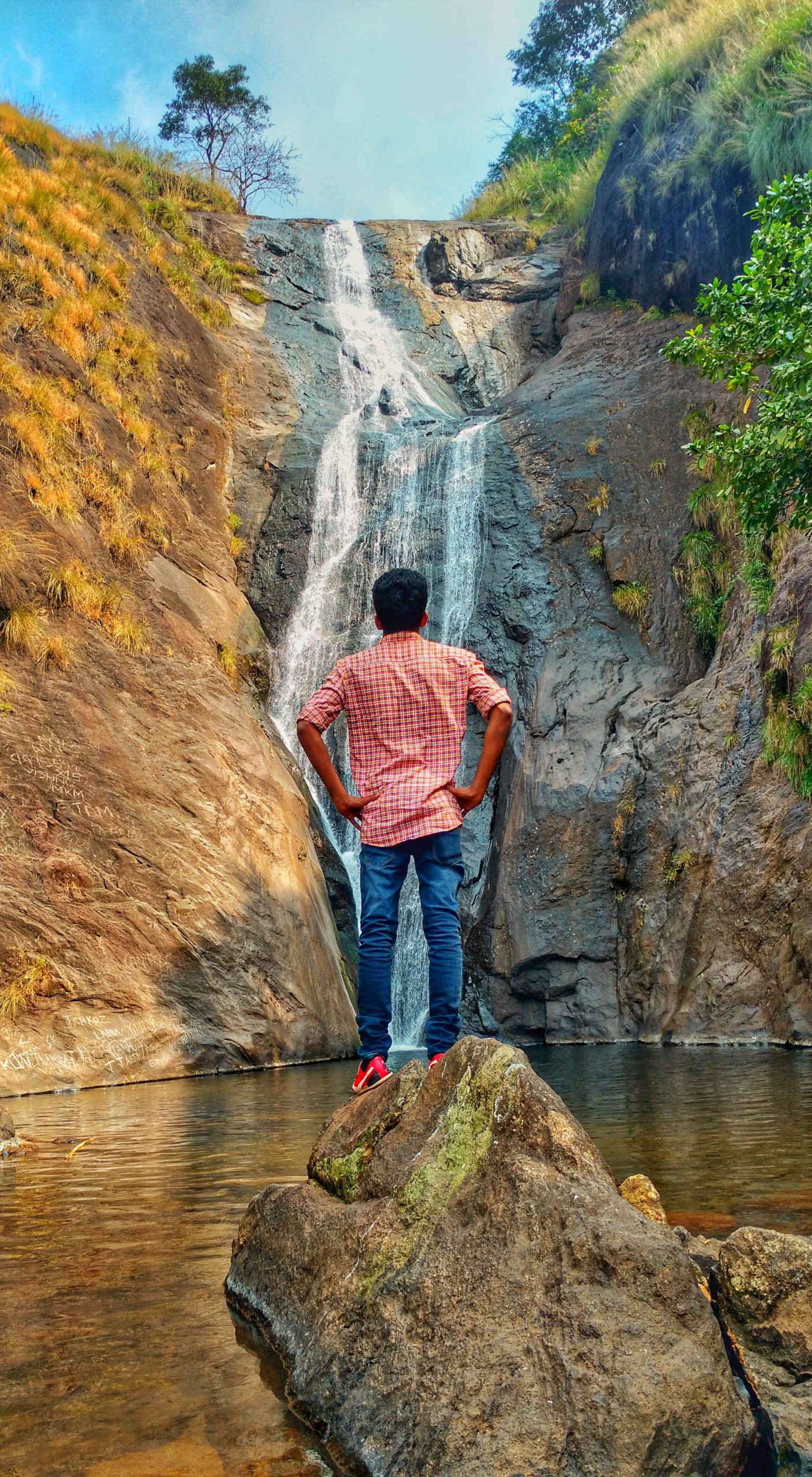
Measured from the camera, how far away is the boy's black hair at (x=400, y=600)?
4.54 m

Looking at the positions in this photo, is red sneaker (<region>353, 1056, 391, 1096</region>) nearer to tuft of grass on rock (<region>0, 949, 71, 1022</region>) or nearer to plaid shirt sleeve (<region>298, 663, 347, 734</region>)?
plaid shirt sleeve (<region>298, 663, 347, 734</region>)

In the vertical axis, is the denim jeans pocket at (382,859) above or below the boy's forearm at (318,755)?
below

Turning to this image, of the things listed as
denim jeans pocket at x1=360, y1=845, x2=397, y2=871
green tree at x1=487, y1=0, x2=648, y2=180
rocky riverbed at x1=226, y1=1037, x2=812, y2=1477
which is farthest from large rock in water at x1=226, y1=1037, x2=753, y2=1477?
green tree at x1=487, y1=0, x2=648, y2=180

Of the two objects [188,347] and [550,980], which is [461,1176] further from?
[188,347]

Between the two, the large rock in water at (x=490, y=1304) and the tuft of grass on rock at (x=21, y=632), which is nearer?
the large rock in water at (x=490, y=1304)

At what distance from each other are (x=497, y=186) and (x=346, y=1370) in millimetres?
31262

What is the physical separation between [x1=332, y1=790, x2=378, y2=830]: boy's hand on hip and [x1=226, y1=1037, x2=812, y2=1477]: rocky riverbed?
1622mm

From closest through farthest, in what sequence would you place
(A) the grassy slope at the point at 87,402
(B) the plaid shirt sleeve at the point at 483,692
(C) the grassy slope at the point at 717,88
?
(B) the plaid shirt sleeve at the point at 483,692 < (A) the grassy slope at the point at 87,402 < (C) the grassy slope at the point at 717,88

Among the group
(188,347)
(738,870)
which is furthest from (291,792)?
(188,347)

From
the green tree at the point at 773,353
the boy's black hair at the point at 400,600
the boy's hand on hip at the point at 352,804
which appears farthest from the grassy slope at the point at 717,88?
the boy's hand on hip at the point at 352,804

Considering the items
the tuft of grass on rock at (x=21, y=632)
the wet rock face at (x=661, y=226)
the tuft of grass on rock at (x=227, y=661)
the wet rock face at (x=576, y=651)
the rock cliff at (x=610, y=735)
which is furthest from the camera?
the wet rock face at (x=661, y=226)

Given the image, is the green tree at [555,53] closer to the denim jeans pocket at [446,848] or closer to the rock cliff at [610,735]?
the rock cliff at [610,735]

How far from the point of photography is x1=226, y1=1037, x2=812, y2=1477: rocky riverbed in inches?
72.6

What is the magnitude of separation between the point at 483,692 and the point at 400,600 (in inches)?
19.2
